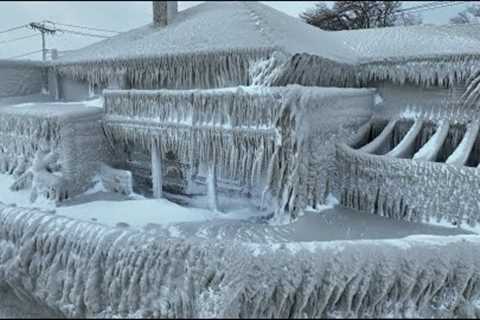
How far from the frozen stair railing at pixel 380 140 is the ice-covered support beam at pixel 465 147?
4.36 feet

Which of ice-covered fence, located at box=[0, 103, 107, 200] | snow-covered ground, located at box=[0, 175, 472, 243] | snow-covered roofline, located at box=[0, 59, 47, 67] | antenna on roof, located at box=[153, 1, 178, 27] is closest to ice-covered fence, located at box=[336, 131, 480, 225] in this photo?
snow-covered ground, located at box=[0, 175, 472, 243]

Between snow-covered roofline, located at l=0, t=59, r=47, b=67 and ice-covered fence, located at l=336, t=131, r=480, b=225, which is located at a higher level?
snow-covered roofline, located at l=0, t=59, r=47, b=67

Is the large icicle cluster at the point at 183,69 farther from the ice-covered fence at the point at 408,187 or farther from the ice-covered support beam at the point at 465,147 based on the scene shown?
the ice-covered support beam at the point at 465,147

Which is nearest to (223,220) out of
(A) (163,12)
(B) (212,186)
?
(B) (212,186)

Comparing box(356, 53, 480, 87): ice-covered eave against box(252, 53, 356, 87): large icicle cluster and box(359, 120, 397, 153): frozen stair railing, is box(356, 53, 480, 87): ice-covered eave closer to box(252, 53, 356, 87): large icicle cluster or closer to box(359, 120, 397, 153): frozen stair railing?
box(252, 53, 356, 87): large icicle cluster

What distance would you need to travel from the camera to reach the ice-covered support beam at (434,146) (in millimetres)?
6508

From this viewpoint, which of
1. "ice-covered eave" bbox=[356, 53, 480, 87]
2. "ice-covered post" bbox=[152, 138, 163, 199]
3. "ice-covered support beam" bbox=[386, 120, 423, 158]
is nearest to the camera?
"ice-covered support beam" bbox=[386, 120, 423, 158]

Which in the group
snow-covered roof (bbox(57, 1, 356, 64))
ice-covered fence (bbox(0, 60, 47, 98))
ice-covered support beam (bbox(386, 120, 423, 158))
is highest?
snow-covered roof (bbox(57, 1, 356, 64))

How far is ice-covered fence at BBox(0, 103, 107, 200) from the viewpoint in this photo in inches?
303

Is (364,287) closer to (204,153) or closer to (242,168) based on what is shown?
(242,168)

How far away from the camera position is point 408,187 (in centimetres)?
629

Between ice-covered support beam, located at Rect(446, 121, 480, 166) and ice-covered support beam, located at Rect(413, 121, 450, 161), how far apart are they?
0.30m

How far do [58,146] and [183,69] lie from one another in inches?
116

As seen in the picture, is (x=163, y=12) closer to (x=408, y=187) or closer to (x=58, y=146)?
(x=58, y=146)
